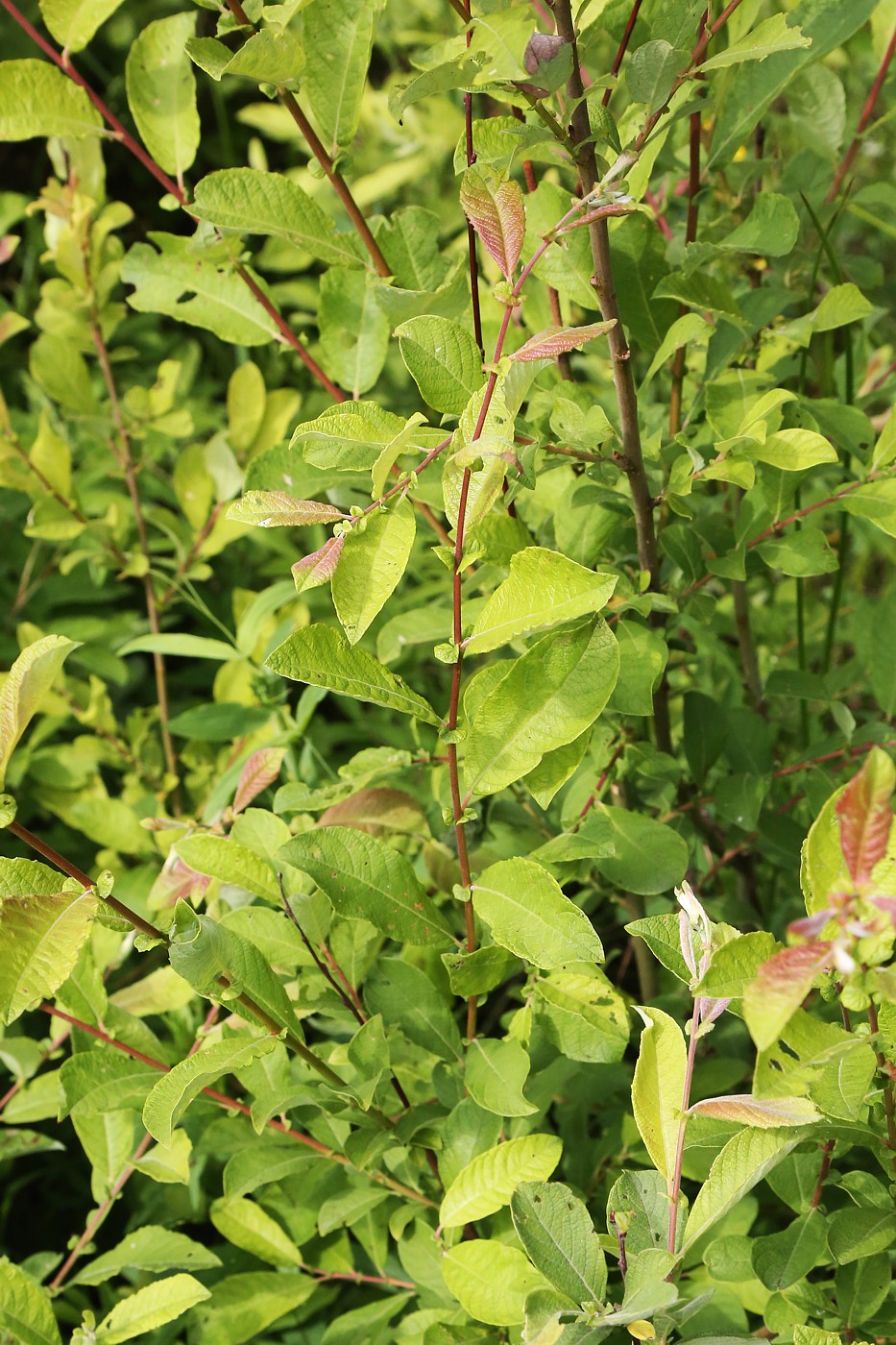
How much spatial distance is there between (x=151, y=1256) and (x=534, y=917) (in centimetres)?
40

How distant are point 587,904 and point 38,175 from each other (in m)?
1.73

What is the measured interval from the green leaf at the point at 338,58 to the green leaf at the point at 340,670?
0.34m

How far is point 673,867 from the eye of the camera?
28.0 inches

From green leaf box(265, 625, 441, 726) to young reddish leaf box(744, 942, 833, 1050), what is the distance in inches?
9.1

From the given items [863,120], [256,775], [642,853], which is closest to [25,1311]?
[256,775]

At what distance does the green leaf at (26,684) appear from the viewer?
54 centimetres

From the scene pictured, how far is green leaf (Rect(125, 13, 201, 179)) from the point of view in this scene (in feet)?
2.75

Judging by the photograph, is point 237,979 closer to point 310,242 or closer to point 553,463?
point 553,463

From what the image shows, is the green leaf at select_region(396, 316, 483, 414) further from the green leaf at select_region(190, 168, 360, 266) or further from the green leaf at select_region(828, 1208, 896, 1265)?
the green leaf at select_region(828, 1208, 896, 1265)

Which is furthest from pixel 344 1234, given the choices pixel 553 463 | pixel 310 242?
pixel 310 242

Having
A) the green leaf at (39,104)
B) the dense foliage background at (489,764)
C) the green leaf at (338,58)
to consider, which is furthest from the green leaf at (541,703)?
the green leaf at (39,104)

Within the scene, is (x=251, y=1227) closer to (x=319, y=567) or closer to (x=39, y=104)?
(x=319, y=567)

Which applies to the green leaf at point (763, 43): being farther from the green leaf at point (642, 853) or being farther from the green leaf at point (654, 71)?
the green leaf at point (642, 853)

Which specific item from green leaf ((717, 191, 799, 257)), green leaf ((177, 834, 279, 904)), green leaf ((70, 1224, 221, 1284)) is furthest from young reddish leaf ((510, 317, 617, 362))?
green leaf ((70, 1224, 221, 1284))
